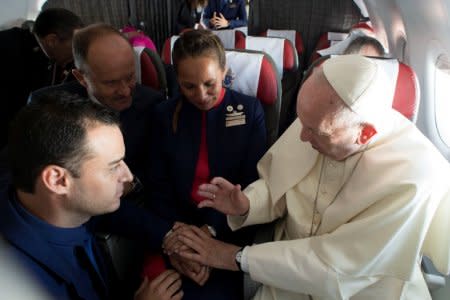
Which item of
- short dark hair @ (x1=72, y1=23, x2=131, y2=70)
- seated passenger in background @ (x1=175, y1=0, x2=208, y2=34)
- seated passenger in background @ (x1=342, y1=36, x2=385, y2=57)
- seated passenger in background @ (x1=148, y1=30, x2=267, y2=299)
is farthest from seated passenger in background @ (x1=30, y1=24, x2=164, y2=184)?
seated passenger in background @ (x1=175, y1=0, x2=208, y2=34)

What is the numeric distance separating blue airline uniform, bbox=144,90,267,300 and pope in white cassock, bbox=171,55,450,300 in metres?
0.31

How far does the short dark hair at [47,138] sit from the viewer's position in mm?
1045

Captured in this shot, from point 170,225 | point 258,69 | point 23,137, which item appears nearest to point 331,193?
point 170,225

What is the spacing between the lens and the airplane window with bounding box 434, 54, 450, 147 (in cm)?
231

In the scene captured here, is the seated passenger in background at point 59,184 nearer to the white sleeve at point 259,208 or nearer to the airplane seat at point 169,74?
the white sleeve at point 259,208

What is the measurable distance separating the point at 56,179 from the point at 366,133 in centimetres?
107

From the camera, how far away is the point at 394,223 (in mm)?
1202

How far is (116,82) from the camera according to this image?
1.80 m

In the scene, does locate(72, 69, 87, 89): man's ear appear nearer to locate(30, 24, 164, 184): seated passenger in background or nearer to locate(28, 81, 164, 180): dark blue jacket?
locate(30, 24, 164, 184): seated passenger in background

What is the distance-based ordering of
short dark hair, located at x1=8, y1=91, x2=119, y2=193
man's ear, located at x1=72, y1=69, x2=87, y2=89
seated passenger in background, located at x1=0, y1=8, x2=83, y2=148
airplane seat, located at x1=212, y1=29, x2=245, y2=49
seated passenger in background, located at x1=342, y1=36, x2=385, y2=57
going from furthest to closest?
airplane seat, located at x1=212, y1=29, x2=245, y2=49 < seated passenger in background, located at x1=0, y1=8, x2=83, y2=148 < seated passenger in background, located at x1=342, y1=36, x2=385, y2=57 < man's ear, located at x1=72, y1=69, x2=87, y2=89 < short dark hair, located at x1=8, y1=91, x2=119, y2=193

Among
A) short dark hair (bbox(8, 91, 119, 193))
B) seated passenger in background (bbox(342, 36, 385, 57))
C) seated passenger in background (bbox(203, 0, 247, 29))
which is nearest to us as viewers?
short dark hair (bbox(8, 91, 119, 193))

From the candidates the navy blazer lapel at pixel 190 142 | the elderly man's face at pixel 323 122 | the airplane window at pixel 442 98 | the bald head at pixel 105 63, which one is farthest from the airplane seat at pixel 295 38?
the elderly man's face at pixel 323 122

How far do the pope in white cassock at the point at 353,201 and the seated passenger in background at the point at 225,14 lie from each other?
13.7 ft

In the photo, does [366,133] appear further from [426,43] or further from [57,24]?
[57,24]
